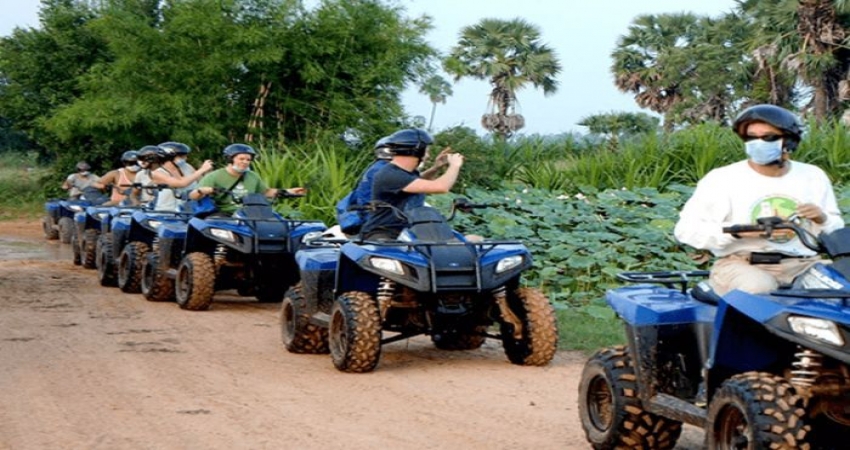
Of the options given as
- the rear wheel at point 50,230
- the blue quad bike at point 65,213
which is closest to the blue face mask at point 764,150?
the blue quad bike at point 65,213

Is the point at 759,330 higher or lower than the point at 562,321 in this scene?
higher

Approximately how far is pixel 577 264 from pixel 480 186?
6229 millimetres

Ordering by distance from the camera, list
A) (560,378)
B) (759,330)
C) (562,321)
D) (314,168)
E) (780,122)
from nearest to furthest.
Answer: (759,330)
(780,122)
(560,378)
(562,321)
(314,168)

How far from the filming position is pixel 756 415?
16.6ft

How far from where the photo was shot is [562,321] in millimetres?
12500

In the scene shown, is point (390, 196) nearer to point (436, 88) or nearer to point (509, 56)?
point (436, 88)

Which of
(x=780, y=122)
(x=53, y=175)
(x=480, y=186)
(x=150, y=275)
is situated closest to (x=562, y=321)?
(x=150, y=275)

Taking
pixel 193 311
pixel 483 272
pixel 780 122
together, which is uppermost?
pixel 780 122

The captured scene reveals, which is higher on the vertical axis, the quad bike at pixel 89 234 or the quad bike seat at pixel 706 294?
the quad bike seat at pixel 706 294

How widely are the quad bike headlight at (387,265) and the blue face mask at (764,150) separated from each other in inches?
154

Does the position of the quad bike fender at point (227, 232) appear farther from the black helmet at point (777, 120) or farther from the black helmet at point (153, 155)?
the black helmet at point (777, 120)

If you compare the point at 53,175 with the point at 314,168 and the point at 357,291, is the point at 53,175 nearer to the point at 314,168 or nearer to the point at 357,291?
the point at 314,168

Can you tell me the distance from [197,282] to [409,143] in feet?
13.6

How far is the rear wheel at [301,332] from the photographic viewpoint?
10594 mm
